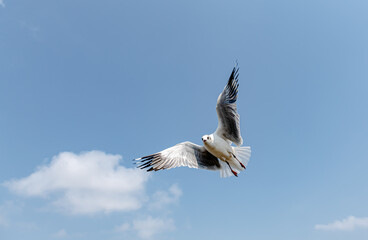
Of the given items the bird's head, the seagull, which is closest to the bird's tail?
the seagull

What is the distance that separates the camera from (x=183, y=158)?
8.82 metres

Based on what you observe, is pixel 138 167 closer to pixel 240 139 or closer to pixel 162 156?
pixel 162 156

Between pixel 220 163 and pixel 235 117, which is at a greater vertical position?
pixel 235 117

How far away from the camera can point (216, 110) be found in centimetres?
864

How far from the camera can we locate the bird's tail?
904 cm

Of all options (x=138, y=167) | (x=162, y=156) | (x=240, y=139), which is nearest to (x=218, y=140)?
(x=240, y=139)

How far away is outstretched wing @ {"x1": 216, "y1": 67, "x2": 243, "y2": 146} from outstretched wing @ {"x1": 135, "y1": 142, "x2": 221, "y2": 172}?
86cm

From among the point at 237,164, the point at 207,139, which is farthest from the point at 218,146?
the point at 237,164

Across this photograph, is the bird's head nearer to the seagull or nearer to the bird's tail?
the seagull

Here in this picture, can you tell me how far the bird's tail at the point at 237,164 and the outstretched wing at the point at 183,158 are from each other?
0.22 m

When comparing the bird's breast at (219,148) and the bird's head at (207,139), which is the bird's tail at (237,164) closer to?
the bird's breast at (219,148)

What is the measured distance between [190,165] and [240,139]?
1694 millimetres

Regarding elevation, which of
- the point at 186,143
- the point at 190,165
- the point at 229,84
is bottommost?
the point at 190,165

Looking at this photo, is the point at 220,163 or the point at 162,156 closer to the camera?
the point at 162,156
